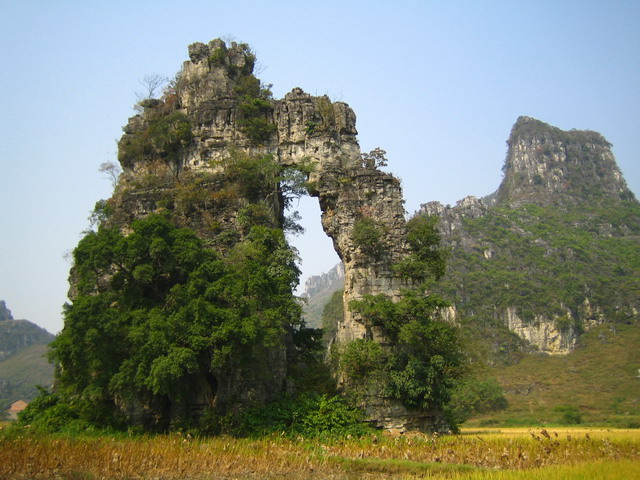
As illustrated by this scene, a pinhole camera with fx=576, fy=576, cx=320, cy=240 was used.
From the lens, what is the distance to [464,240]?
62.0m

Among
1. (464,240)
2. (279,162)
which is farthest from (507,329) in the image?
(279,162)

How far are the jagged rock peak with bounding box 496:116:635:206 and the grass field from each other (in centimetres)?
6682

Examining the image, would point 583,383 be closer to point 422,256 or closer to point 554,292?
point 554,292

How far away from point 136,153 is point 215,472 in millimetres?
16305

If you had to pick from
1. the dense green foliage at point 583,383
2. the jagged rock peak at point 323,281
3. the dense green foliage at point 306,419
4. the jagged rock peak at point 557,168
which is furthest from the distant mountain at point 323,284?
the dense green foliage at point 306,419

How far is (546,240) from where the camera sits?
62750mm

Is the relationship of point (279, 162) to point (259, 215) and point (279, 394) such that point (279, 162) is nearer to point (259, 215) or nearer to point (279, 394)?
point (259, 215)

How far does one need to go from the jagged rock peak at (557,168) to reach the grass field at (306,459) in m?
66.8

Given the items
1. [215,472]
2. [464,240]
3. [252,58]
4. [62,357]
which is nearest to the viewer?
[215,472]

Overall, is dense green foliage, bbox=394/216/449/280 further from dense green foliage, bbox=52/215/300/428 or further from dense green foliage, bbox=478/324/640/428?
dense green foliage, bbox=478/324/640/428

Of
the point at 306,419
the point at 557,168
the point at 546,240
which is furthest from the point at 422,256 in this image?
the point at 557,168

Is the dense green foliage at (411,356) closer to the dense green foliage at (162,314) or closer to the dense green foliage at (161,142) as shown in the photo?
the dense green foliage at (162,314)

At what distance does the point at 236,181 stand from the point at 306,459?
11959mm

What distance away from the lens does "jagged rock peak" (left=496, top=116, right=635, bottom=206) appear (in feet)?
258
